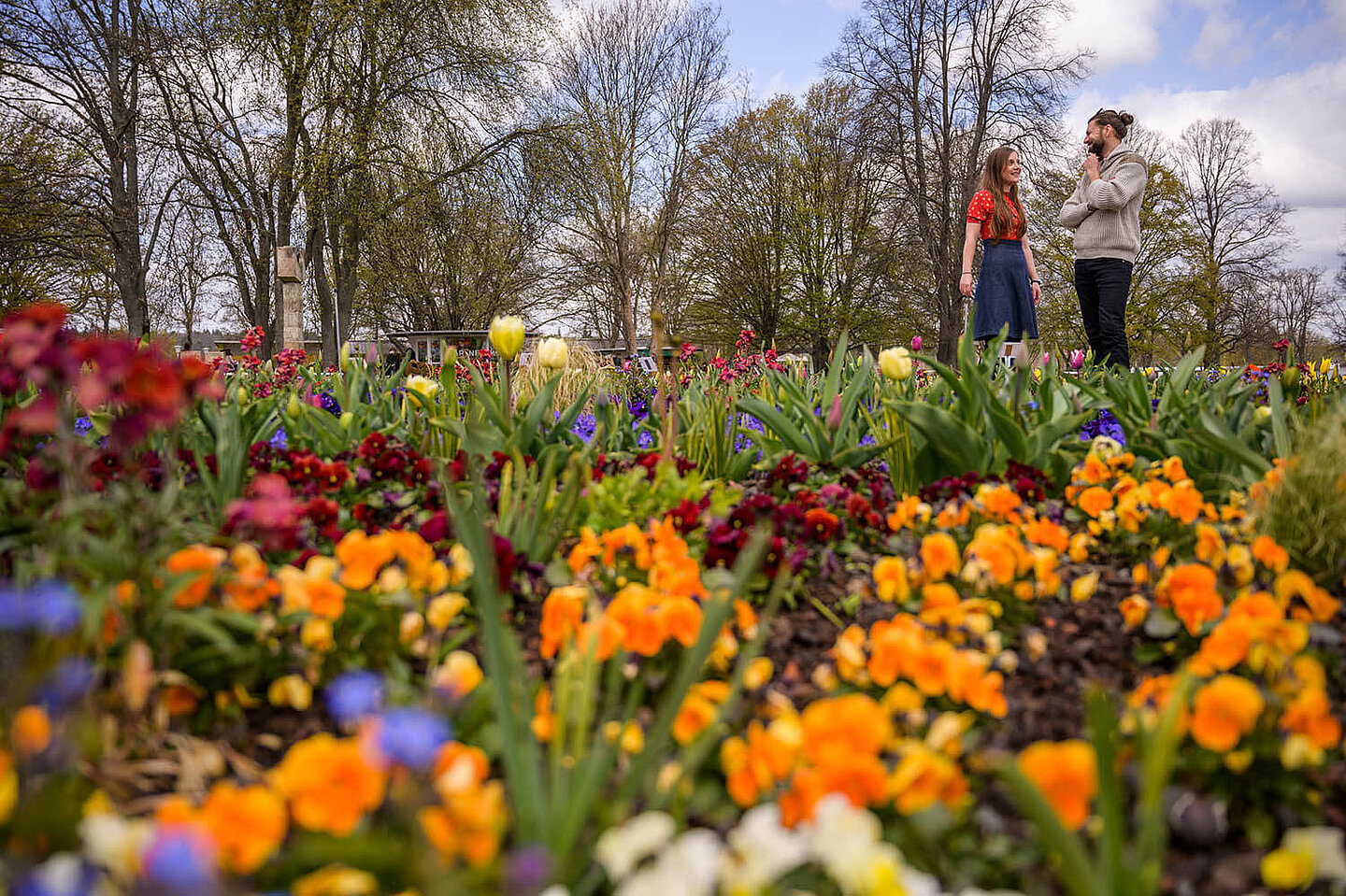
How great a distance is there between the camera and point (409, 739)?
1.90ft

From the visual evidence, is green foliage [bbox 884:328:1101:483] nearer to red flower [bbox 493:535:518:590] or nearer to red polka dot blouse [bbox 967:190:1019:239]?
red flower [bbox 493:535:518:590]

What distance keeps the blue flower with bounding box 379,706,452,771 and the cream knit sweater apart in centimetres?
541

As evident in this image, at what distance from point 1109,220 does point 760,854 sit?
549 cm

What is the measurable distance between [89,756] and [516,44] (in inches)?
607

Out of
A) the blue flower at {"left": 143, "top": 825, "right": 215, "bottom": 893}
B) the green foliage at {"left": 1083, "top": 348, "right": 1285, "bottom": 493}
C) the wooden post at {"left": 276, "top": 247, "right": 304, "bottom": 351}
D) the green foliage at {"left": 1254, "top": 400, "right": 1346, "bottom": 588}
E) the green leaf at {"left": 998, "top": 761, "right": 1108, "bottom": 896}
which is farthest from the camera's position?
the wooden post at {"left": 276, "top": 247, "right": 304, "bottom": 351}

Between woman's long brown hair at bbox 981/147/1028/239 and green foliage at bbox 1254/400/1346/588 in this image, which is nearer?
green foliage at bbox 1254/400/1346/588

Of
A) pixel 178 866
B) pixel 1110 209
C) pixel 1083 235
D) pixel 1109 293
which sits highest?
pixel 1110 209

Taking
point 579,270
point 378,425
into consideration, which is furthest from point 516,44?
point 378,425

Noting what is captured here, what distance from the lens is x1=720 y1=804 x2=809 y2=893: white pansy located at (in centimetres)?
75

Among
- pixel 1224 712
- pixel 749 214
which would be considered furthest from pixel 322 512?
pixel 749 214

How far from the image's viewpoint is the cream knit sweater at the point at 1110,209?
493 centimetres

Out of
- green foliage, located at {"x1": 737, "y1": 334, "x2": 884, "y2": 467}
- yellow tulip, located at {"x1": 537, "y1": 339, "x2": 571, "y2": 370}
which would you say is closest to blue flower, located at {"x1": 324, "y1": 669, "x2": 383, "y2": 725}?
green foliage, located at {"x1": 737, "y1": 334, "x2": 884, "y2": 467}

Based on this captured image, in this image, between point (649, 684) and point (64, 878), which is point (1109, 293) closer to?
point (649, 684)

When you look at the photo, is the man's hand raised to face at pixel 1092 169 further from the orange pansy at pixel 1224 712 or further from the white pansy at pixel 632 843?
the white pansy at pixel 632 843
